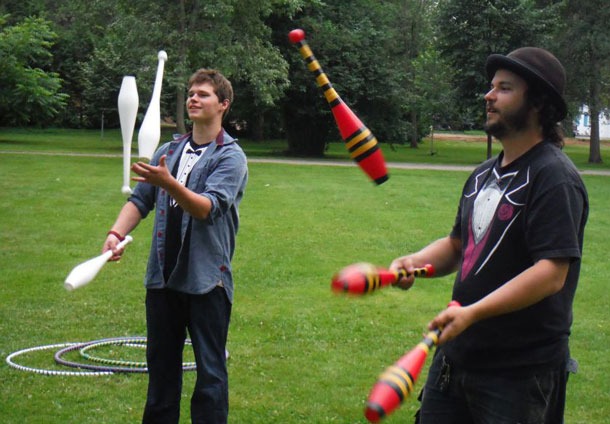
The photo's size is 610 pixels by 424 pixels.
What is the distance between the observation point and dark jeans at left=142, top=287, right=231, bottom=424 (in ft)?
14.8

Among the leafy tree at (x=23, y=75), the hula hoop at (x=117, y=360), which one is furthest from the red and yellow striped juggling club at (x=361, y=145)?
the leafy tree at (x=23, y=75)

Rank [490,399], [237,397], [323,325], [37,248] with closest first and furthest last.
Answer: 1. [490,399]
2. [237,397]
3. [323,325]
4. [37,248]

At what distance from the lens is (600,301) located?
9445mm

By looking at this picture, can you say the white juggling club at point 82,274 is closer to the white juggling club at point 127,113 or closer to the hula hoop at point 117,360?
the white juggling club at point 127,113

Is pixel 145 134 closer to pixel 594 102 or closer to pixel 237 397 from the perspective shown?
pixel 237 397

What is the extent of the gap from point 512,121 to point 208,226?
1872mm

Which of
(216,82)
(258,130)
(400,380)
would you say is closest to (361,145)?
(216,82)

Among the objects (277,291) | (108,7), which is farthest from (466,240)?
(108,7)

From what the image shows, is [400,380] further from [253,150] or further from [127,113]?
[253,150]

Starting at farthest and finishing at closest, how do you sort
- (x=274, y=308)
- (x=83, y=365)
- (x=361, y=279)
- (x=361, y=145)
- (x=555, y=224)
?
(x=274, y=308), (x=83, y=365), (x=361, y=145), (x=361, y=279), (x=555, y=224)

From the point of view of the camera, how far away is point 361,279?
10.4 feet

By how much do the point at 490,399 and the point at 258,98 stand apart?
89.3ft

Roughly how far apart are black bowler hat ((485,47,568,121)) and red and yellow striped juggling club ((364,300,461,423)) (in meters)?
1.14

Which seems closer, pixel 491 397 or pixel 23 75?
pixel 491 397
